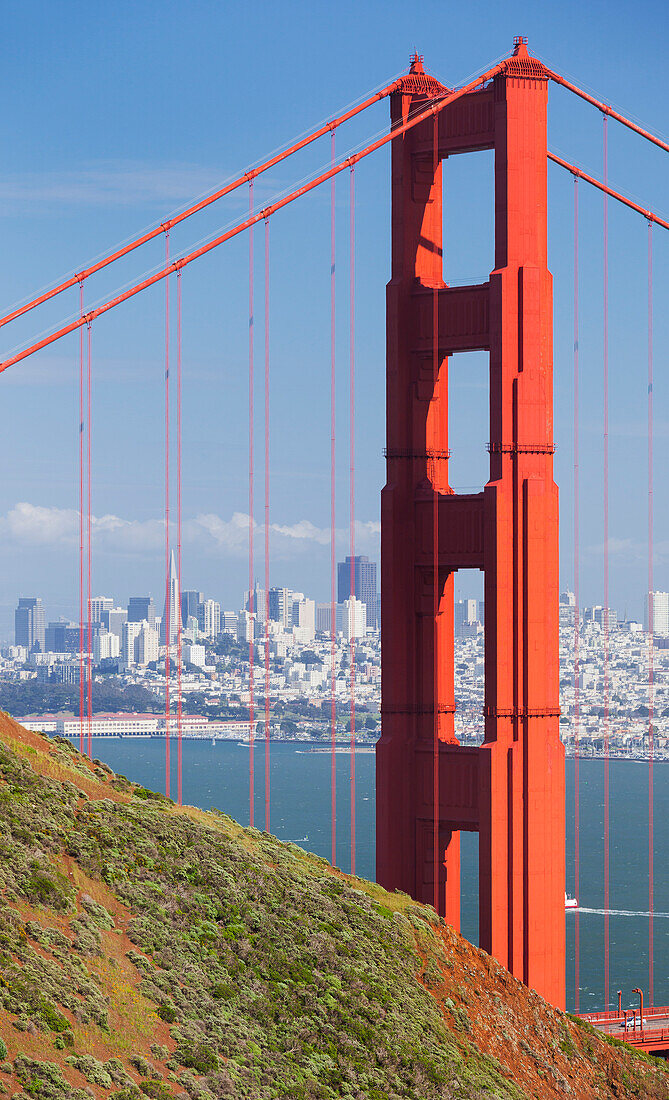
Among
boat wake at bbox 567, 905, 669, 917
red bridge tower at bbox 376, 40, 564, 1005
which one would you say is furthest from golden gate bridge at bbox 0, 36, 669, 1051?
boat wake at bbox 567, 905, 669, 917

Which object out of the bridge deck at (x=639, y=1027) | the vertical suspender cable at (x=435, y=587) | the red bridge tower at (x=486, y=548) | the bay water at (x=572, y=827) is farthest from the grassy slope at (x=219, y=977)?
the bay water at (x=572, y=827)

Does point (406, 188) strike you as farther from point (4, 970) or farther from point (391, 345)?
point (4, 970)

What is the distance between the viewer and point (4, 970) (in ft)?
54.7

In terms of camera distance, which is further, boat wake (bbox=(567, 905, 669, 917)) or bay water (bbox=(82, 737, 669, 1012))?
boat wake (bbox=(567, 905, 669, 917))

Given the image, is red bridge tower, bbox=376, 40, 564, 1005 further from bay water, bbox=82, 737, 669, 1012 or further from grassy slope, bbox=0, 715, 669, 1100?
bay water, bbox=82, 737, 669, 1012

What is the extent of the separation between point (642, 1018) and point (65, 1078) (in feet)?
64.8

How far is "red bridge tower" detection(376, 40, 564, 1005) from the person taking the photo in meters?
29.2

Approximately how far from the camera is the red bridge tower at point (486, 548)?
2923 centimetres

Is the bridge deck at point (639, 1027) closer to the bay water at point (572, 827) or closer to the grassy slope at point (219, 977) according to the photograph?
the grassy slope at point (219, 977)

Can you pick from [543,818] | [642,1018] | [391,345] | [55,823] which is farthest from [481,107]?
[642,1018]

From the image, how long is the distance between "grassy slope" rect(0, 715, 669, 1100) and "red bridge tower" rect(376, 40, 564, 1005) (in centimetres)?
332

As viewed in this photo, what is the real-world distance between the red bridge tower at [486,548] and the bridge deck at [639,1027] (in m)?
3.77

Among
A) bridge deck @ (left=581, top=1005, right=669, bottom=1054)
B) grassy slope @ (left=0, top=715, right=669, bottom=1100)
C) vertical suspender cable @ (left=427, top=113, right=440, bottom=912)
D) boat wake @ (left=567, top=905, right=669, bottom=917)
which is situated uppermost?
vertical suspender cable @ (left=427, top=113, right=440, bottom=912)

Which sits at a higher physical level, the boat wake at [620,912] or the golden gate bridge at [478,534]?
the golden gate bridge at [478,534]
